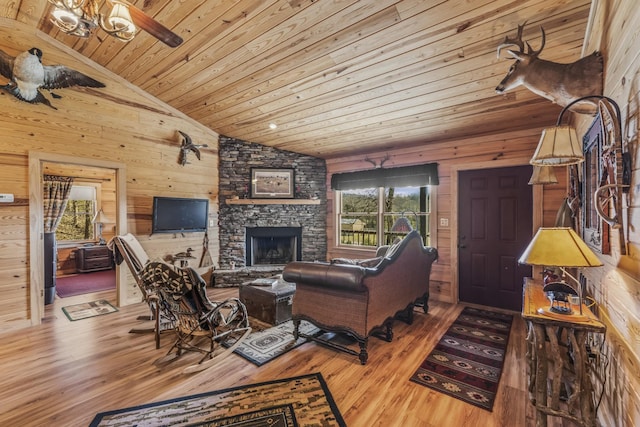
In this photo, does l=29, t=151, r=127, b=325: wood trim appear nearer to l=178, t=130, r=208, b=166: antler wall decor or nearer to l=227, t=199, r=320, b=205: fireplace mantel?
l=178, t=130, r=208, b=166: antler wall decor

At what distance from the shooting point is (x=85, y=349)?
2.85m

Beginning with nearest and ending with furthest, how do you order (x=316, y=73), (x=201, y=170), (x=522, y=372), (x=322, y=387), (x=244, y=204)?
(x=322, y=387) → (x=522, y=372) → (x=316, y=73) → (x=201, y=170) → (x=244, y=204)

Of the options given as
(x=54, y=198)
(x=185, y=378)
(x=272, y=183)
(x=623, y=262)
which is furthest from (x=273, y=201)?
(x=54, y=198)

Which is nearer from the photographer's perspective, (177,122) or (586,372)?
(586,372)

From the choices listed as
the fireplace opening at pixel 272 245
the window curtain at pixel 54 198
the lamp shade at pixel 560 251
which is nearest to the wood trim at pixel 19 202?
the fireplace opening at pixel 272 245

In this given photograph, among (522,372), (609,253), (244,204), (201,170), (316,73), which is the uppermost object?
(316,73)

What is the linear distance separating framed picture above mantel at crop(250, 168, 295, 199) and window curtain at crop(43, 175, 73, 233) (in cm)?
462

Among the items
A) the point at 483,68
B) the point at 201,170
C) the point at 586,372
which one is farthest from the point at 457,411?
the point at 201,170

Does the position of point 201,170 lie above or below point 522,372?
above

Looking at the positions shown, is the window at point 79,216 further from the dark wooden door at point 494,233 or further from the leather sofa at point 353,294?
the dark wooden door at point 494,233

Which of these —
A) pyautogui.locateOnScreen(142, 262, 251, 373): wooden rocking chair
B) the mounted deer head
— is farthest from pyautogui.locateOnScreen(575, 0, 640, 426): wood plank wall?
pyautogui.locateOnScreen(142, 262, 251, 373): wooden rocking chair

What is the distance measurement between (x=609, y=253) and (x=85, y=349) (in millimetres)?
4377

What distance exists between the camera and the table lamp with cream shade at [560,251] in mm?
1508

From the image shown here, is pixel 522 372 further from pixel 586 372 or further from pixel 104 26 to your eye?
pixel 104 26
